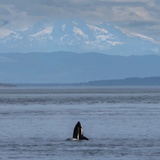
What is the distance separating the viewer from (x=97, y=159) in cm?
3616

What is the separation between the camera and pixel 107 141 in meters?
44.1

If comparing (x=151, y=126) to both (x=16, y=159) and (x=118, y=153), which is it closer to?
(x=118, y=153)

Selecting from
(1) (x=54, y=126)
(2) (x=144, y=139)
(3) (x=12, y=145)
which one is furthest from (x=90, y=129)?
(3) (x=12, y=145)

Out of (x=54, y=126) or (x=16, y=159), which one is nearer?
(x=16, y=159)

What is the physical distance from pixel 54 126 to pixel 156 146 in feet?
56.1

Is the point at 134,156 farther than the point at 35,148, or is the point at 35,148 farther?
the point at 35,148

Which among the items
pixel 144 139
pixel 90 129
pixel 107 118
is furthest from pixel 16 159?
pixel 107 118

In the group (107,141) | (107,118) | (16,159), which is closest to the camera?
(16,159)

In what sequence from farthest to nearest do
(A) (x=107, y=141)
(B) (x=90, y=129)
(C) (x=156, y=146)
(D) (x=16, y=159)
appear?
(B) (x=90, y=129), (A) (x=107, y=141), (C) (x=156, y=146), (D) (x=16, y=159)

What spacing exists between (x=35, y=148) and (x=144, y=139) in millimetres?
7516

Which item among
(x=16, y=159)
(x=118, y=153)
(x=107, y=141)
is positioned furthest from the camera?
(x=107, y=141)

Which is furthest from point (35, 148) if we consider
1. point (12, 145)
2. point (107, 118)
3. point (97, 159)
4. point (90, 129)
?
point (107, 118)

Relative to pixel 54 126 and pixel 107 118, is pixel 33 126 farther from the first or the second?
pixel 107 118

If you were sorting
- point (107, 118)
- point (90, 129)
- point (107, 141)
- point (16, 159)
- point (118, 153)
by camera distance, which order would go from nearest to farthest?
point (16, 159), point (118, 153), point (107, 141), point (90, 129), point (107, 118)
